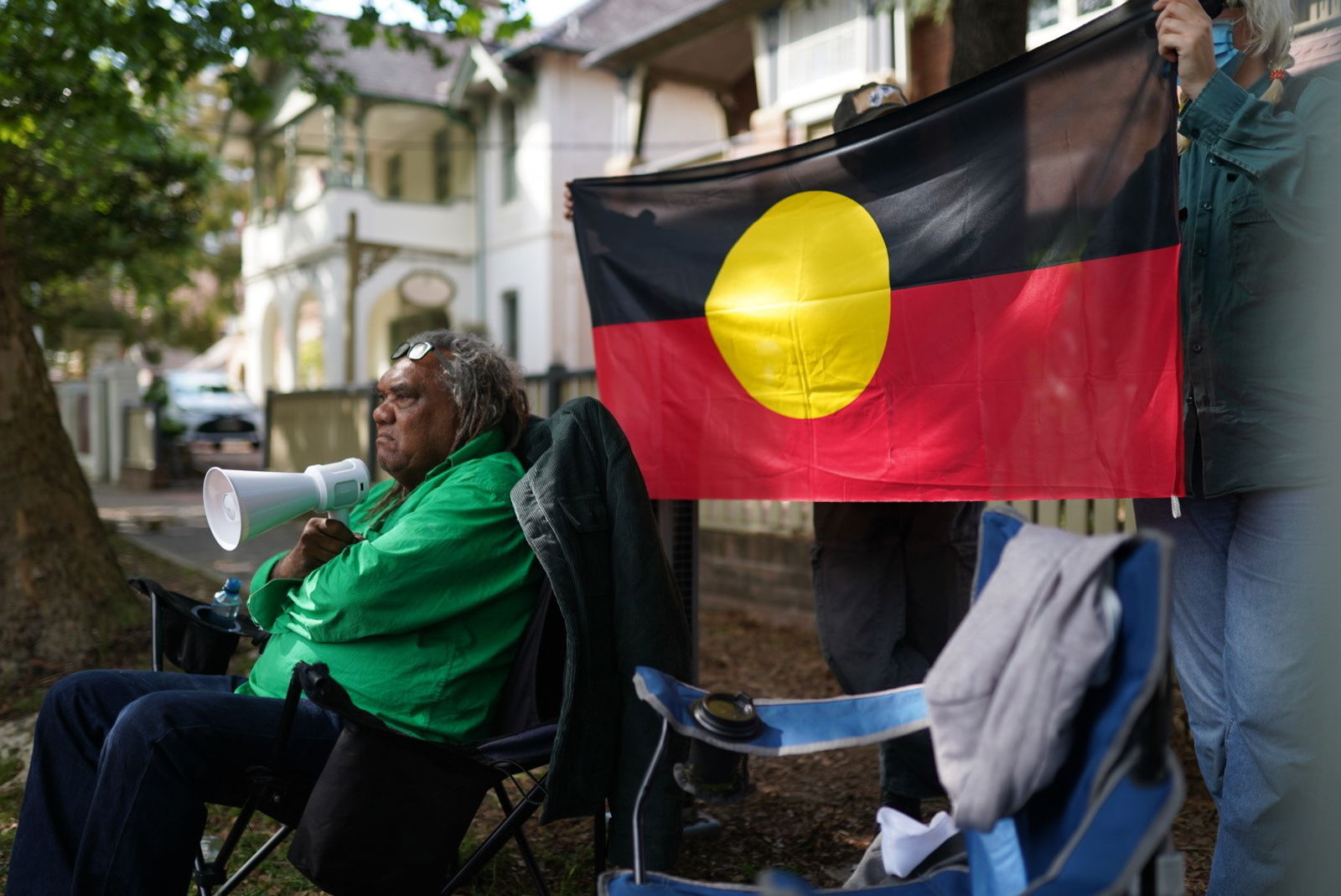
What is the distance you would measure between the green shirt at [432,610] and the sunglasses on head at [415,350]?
1.27ft

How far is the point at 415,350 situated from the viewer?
3066 mm

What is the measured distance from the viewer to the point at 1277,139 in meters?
2.29

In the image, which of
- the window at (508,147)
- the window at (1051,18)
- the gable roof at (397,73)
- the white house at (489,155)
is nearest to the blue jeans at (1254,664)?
the window at (1051,18)

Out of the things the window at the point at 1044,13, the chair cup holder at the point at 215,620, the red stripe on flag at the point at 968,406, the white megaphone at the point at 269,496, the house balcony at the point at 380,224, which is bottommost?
the chair cup holder at the point at 215,620

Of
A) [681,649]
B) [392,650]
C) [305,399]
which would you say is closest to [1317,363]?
[681,649]

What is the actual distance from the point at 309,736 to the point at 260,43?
6.61m

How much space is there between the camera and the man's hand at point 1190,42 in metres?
2.41

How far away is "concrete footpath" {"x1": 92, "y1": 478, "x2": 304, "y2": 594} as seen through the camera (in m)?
9.27

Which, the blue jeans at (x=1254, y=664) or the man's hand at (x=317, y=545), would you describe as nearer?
the blue jeans at (x=1254, y=664)

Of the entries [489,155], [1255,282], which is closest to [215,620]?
[1255,282]

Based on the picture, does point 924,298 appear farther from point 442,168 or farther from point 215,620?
point 442,168

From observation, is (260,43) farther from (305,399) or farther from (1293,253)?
(1293,253)

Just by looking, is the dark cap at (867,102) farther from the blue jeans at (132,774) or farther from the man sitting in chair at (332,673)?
the blue jeans at (132,774)

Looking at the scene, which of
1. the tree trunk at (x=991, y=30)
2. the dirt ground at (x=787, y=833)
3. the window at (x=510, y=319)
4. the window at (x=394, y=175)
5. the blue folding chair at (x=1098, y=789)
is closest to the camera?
the blue folding chair at (x=1098, y=789)
